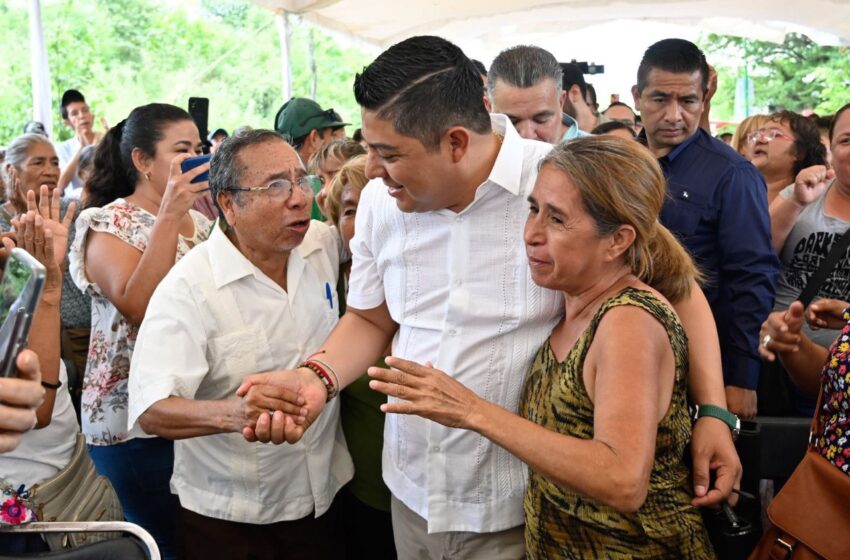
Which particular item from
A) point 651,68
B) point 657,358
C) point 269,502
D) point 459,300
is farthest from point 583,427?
point 651,68

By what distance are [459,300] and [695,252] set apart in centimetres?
113

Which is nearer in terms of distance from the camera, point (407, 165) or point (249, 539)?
point (407, 165)

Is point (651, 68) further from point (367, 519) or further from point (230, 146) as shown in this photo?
point (367, 519)

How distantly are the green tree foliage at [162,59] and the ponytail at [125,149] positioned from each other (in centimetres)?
709

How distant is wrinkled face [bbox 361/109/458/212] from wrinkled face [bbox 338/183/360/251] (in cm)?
84

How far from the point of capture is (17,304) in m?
1.26

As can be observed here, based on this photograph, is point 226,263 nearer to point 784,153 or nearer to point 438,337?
point 438,337

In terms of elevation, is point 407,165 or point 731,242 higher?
point 407,165

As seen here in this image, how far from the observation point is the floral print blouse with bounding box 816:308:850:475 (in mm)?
1692

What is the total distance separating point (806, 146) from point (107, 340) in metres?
3.40

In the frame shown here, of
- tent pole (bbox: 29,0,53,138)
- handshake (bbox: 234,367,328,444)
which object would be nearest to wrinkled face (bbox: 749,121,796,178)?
handshake (bbox: 234,367,328,444)

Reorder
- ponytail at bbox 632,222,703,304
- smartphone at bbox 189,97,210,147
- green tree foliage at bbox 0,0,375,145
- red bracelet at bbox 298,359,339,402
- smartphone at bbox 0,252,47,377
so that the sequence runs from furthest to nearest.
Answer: green tree foliage at bbox 0,0,375,145
smartphone at bbox 189,97,210,147
red bracelet at bbox 298,359,339,402
ponytail at bbox 632,222,703,304
smartphone at bbox 0,252,47,377

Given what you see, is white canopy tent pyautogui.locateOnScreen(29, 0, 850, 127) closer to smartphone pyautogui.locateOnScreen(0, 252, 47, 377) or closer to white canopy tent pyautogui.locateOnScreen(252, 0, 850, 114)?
white canopy tent pyautogui.locateOnScreen(252, 0, 850, 114)

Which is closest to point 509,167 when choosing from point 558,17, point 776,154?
point 776,154
